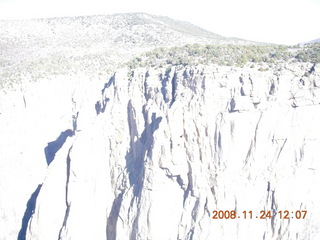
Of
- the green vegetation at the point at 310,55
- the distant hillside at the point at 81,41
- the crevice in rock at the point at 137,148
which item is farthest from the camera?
the distant hillside at the point at 81,41

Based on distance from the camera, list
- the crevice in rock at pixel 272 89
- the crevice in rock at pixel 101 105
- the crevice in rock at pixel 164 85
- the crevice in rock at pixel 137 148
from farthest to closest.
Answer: the crevice in rock at pixel 101 105 → the crevice in rock at pixel 164 85 → the crevice in rock at pixel 137 148 → the crevice in rock at pixel 272 89

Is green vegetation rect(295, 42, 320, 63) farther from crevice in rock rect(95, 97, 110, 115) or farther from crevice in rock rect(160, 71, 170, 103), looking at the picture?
crevice in rock rect(95, 97, 110, 115)

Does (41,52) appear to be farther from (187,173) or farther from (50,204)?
(187,173)

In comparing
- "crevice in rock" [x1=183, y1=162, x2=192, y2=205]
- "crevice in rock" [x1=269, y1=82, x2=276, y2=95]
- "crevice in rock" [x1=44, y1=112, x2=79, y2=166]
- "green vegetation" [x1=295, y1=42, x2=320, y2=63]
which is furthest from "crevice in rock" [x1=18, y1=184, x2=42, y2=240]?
"green vegetation" [x1=295, y1=42, x2=320, y2=63]

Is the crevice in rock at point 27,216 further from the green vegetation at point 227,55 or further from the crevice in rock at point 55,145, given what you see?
the green vegetation at point 227,55

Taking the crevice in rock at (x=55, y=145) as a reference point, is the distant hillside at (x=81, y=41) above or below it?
above

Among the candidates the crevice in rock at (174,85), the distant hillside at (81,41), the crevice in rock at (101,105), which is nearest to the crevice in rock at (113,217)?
the crevice in rock at (174,85)
